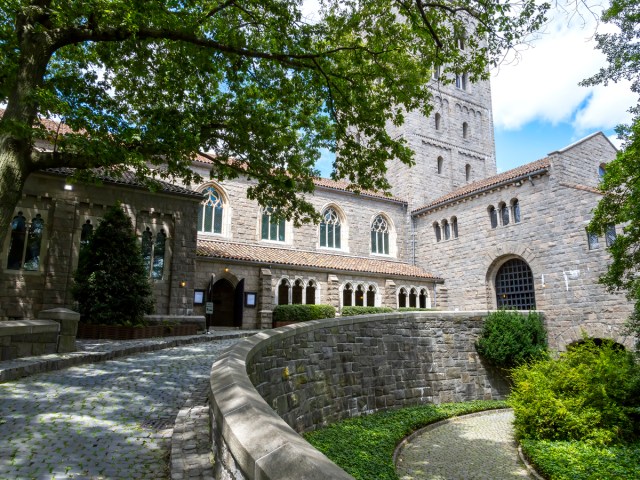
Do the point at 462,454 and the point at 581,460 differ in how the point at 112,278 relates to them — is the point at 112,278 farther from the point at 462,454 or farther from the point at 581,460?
the point at 581,460

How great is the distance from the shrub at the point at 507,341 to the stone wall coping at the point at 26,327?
14284 millimetres

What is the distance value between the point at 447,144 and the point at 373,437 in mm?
27112

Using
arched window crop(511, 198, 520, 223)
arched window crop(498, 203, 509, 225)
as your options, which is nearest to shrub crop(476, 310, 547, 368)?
arched window crop(511, 198, 520, 223)

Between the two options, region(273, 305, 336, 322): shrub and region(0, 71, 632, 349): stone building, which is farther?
region(273, 305, 336, 322): shrub

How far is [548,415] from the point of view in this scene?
11.2 meters

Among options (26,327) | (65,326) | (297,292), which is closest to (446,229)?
(297,292)

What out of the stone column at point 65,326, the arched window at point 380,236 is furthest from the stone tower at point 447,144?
the stone column at point 65,326

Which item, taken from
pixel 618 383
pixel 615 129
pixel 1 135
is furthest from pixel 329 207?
pixel 1 135

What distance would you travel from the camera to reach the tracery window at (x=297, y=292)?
2198 cm

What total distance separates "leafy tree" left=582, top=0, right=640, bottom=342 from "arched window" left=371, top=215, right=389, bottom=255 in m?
14.9

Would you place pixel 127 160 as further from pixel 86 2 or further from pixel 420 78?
pixel 420 78

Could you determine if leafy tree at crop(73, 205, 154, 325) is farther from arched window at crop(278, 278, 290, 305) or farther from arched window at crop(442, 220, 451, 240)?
arched window at crop(442, 220, 451, 240)

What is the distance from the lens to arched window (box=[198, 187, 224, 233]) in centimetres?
2214

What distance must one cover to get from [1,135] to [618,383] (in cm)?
1622
